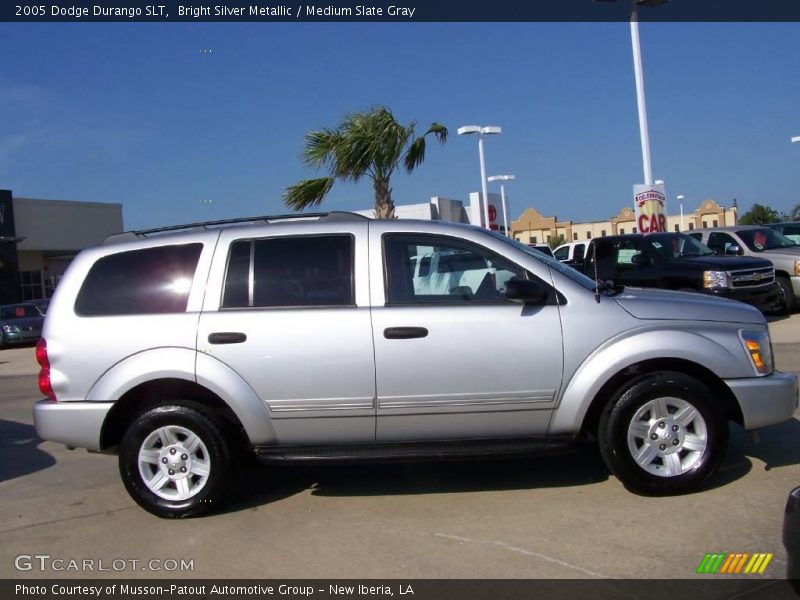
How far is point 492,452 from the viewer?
4.96 meters

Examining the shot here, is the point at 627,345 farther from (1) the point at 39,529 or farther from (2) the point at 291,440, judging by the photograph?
(1) the point at 39,529

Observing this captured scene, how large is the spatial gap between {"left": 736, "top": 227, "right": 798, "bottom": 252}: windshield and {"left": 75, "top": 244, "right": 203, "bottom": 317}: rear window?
13548mm

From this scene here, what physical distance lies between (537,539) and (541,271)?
1.74 metres

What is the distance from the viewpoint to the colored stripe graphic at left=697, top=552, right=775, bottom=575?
3.94 metres

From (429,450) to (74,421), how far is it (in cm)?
239

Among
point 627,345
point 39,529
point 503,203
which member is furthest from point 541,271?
point 503,203

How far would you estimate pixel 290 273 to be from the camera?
5180 millimetres

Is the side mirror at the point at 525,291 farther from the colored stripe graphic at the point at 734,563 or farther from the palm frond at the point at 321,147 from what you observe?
the palm frond at the point at 321,147

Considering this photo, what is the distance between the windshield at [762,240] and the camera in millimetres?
15797

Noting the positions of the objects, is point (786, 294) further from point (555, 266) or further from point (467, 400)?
point (467, 400)

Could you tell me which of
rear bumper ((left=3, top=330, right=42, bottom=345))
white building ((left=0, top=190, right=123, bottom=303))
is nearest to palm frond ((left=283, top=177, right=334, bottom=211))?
rear bumper ((left=3, top=330, right=42, bottom=345))

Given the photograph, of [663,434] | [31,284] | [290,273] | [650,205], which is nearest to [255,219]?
[290,273]

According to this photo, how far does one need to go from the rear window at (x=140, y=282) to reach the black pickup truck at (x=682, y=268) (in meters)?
8.41

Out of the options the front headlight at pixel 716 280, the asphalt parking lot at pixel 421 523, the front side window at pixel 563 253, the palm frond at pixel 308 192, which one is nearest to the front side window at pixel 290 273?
the asphalt parking lot at pixel 421 523
